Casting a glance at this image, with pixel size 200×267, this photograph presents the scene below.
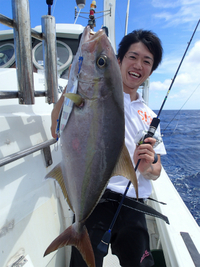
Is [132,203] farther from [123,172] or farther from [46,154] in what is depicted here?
[46,154]

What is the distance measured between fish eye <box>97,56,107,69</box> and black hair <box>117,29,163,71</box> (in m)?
1.02

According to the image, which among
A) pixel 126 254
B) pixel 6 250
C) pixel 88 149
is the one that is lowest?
pixel 126 254

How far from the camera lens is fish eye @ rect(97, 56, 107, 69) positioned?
3.44 feet

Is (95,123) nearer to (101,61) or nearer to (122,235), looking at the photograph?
(101,61)

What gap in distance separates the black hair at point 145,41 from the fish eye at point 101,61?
102cm

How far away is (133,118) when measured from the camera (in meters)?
1.94

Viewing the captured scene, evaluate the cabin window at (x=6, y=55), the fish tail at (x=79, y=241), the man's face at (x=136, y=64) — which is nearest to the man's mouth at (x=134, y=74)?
the man's face at (x=136, y=64)

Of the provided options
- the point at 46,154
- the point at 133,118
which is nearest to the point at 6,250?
the point at 46,154

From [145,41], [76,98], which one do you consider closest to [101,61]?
[76,98]

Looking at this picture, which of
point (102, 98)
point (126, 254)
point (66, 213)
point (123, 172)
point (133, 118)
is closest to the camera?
point (102, 98)

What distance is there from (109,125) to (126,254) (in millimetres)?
1535

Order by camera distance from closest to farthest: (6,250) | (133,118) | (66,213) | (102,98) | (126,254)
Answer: (102,98)
(6,250)
(126,254)
(133,118)
(66,213)

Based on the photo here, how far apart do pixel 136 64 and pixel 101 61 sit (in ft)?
2.79

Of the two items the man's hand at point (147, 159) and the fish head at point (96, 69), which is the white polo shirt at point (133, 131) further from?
the fish head at point (96, 69)
